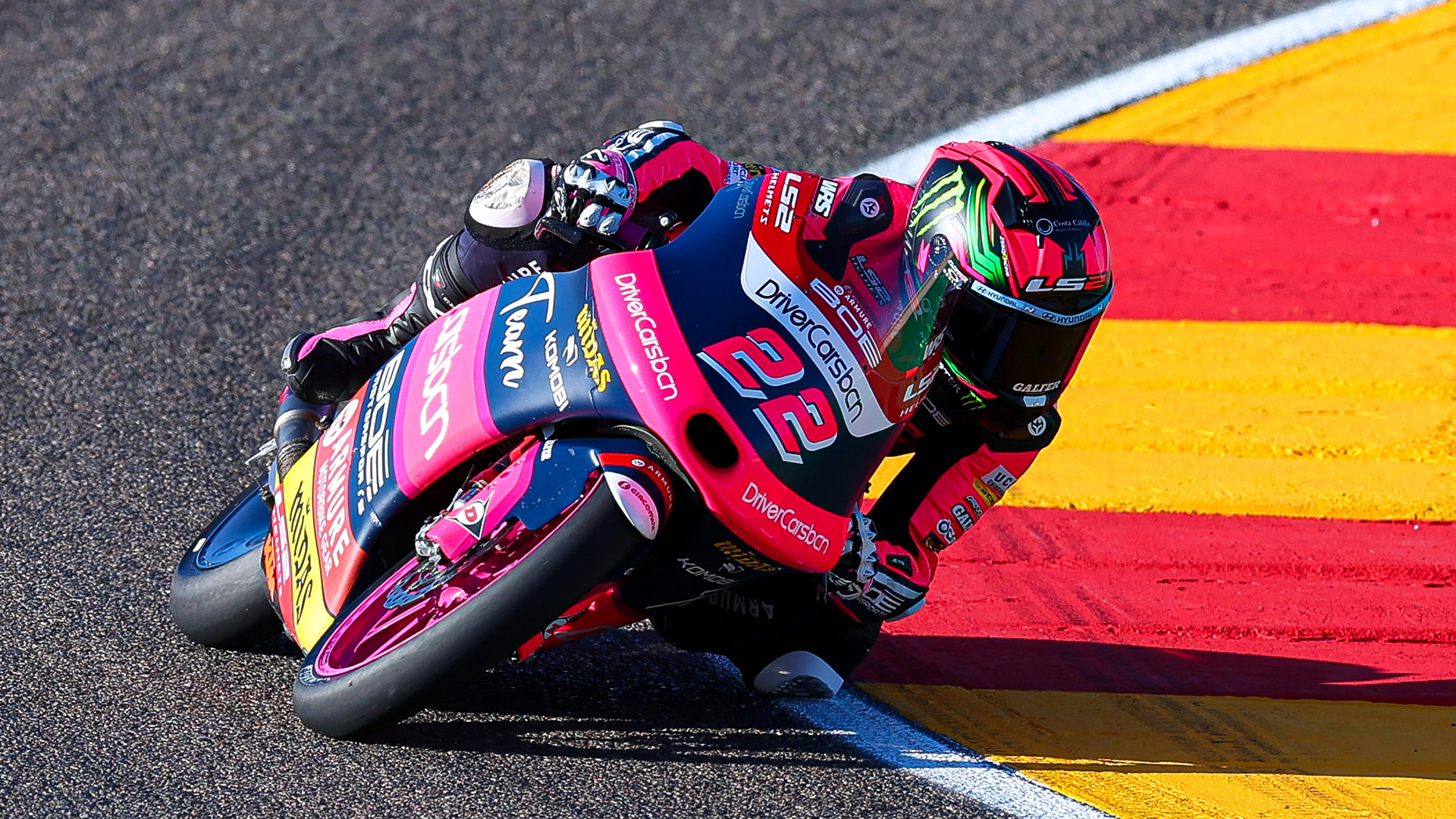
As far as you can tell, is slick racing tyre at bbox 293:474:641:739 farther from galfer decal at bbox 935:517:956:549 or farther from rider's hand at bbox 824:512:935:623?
galfer decal at bbox 935:517:956:549

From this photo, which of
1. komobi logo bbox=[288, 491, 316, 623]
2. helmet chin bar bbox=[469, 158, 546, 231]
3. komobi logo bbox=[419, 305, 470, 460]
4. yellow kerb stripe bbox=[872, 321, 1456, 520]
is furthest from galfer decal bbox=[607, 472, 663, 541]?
yellow kerb stripe bbox=[872, 321, 1456, 520]

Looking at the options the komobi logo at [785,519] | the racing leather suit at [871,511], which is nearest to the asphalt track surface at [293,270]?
the racing leather suit at [871,511]

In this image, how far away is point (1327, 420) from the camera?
5.69m

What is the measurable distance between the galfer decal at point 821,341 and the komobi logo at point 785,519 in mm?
201

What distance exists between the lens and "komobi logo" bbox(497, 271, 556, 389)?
10.7 ft

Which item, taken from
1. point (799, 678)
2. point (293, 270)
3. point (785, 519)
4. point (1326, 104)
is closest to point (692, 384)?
point (785, 519)

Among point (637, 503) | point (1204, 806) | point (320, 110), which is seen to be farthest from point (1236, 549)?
point (320, 110)

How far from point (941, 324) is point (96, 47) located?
5.14 m

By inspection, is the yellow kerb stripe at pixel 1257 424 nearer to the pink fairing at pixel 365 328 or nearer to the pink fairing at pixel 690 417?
the pink fairing at pixel 365 328

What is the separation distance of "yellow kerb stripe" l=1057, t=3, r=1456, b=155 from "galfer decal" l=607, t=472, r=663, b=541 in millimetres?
4653

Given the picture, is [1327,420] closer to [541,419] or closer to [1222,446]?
[1222,446]

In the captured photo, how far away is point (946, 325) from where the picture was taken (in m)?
3.48

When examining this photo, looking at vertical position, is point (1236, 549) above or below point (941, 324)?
below

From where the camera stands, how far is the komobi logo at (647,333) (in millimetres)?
3115
